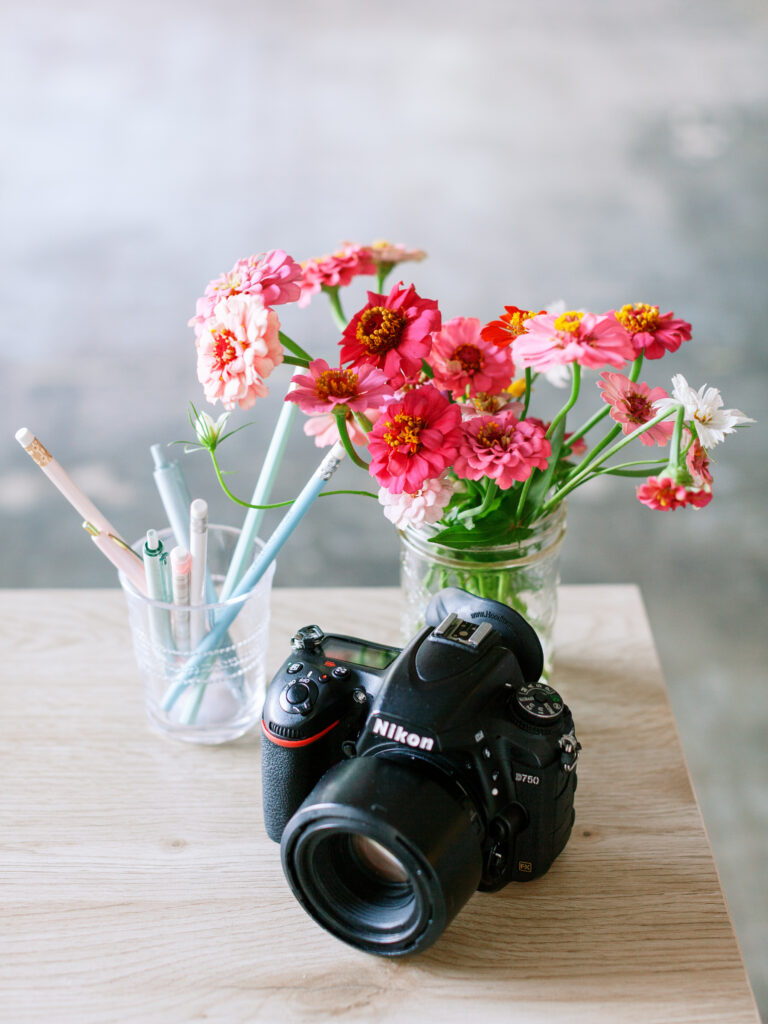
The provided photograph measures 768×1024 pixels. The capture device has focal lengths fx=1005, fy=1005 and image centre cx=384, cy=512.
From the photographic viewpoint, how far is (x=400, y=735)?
0.54 meters

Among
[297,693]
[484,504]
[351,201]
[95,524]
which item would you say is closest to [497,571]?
[484,504]

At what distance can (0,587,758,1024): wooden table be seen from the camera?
21.3 inches

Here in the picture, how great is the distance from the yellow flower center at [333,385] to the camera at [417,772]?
142 mm

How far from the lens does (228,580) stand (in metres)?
0.69

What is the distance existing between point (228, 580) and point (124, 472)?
949 millimetres

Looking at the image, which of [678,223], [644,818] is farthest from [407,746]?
[678,223]

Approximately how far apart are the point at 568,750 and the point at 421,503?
0.16 m

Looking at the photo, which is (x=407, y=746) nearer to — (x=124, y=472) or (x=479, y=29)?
(x=124, y=472)

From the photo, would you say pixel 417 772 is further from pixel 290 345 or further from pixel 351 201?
pixel 351 201

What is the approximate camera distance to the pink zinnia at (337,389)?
562 millimetres

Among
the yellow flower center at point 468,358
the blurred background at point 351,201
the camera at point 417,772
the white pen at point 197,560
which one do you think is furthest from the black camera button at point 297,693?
the blurred background at point 351,201

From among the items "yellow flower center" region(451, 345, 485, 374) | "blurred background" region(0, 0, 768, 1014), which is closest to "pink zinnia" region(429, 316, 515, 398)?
"yellow flower center" region(451, 345, 485, 374)

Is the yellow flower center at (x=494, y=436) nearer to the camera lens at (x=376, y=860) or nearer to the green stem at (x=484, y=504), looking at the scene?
the green stem at (x=484, y=504)

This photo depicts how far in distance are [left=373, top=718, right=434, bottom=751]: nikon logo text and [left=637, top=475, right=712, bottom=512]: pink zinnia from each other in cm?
18
